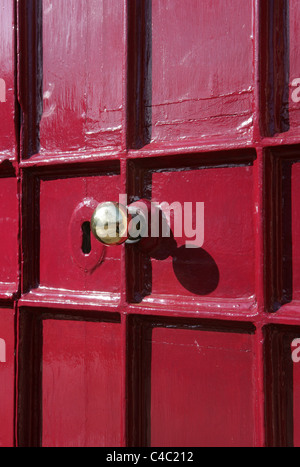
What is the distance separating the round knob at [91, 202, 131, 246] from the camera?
837mm

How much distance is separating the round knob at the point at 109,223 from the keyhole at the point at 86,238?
17 cm

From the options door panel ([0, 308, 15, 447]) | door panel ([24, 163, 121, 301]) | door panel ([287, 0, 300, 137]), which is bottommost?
door panel ([0, 308, 15, 447])

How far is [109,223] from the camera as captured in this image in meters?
0.84

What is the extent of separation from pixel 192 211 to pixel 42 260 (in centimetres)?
42

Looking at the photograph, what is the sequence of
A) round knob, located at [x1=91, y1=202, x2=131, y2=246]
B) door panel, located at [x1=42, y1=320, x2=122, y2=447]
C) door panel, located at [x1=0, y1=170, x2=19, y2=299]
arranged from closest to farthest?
1. round knob, located at [x1=91, y1=202, x2=131, y2=246]
2. door panel, located at [x1=42, y1=320, x2=122, y2=447]
3. door panel, located at [x1=0, y1=170, x2=19, y2=299]

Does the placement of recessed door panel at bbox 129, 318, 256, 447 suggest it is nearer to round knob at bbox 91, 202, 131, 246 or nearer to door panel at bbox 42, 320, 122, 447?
door panel at bbox 42, 320, 122, 447

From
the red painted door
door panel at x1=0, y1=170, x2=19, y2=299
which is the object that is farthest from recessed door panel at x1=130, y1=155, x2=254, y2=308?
door panel at x1=0, y1=170, x2=19, y2=299

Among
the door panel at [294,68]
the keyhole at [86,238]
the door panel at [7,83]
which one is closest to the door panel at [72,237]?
the keyhole at [86,238]

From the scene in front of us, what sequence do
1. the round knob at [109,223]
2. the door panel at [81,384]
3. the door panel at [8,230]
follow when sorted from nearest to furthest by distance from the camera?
the round knob at [109,223]
the door panel at [81,384]
the door panel at [8,230]

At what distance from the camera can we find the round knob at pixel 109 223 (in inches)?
33.0

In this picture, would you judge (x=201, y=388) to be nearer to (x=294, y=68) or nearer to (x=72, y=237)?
(x=72, y=237)

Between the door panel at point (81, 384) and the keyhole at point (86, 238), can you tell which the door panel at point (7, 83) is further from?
the door panel at point (81, 384)

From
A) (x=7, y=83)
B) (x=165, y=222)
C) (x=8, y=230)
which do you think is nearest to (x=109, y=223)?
(x=165, y=222)
